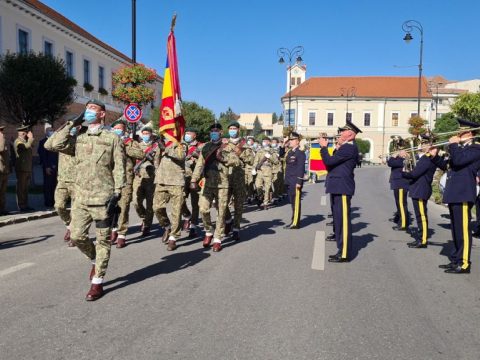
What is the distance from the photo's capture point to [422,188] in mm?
7805

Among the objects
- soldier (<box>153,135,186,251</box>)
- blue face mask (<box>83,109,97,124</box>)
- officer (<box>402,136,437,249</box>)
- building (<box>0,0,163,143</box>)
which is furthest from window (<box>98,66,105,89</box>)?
blue face mask (<box>83,109,97,124</box>)

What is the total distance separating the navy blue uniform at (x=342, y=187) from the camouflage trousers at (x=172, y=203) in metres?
2.39

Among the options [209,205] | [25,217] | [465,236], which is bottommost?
[25,217]

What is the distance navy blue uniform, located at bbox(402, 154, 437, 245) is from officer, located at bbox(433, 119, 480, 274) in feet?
4.64

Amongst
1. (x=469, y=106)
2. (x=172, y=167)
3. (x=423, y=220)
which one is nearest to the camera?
(x=172, y=167)

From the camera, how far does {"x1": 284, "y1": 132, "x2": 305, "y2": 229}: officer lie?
30.8 feet

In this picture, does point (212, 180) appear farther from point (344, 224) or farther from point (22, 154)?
point (22, 154)

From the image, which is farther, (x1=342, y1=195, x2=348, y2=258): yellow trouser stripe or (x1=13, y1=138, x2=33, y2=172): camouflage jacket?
(x1=13, y1=138, x2=33, y2=172): camouflage jacket

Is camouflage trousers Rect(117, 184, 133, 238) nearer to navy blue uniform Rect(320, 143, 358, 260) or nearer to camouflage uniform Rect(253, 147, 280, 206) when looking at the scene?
navy blue uniform Rect(320, 143, 358, 260)

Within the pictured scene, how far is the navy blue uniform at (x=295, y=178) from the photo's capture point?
9.38m

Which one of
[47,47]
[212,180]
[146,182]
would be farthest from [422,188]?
[47,47]

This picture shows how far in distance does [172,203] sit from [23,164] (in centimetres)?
556

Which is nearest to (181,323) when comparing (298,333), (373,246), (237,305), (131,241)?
(237,305)

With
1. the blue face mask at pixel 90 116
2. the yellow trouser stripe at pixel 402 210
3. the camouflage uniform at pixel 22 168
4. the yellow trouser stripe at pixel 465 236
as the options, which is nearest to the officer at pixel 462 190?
the yellow trouser stripe at pixel 465 236
